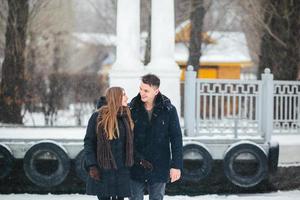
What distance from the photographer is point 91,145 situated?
5.68 m

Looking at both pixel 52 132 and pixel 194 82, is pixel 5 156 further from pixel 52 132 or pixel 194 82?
pixel 194 82

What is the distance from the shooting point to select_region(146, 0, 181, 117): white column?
1114cm

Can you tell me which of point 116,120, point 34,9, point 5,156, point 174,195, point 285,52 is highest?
point 34,9

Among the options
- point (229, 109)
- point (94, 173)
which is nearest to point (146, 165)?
point (94, 173)

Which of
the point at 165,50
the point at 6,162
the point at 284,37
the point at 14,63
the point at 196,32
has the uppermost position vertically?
the point at 196,32

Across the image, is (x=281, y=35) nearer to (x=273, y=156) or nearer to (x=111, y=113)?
(x=273, y=156)

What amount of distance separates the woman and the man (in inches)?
7.3

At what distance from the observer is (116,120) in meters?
5.65

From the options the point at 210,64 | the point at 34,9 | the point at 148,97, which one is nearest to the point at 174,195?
the point at 148,97

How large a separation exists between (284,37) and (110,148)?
35.3 feet

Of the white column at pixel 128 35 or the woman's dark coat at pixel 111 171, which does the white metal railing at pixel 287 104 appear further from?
the woman's dark coat at pixel 111 171

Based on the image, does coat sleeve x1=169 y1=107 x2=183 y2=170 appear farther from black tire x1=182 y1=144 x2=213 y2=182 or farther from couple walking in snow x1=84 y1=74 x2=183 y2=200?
black tire x1=182 y1=144 x2=213 y2=182

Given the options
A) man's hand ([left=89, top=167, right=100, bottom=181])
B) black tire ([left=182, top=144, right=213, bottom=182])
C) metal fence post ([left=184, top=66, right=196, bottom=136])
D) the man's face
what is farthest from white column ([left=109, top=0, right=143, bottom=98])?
man's hand ([left=89, top=167, right=100, bottom=181])

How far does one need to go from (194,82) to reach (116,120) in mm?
5131
